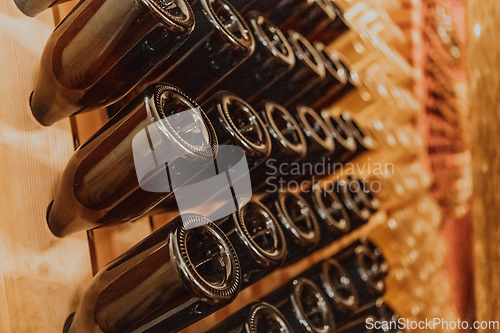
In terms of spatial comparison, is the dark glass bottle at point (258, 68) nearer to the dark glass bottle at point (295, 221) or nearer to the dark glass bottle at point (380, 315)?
the dark glass bottle at point (295, 221)

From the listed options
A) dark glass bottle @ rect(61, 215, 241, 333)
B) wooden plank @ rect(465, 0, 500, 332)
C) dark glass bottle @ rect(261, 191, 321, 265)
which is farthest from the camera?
wooden plank @ rect(465, 0, 500, 332)

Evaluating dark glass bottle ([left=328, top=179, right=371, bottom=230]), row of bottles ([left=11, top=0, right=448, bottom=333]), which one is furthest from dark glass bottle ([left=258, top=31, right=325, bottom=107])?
dark glass bottle ([left=328, top=179, right=371, bottom=230])

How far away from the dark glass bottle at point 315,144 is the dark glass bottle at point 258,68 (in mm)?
110

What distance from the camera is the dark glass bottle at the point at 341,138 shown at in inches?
27.2

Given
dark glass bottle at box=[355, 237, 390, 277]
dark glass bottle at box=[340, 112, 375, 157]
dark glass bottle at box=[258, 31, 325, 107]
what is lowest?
dark glass bottle at box=[355, 237, 390, 277]

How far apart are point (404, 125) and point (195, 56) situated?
3.27ft

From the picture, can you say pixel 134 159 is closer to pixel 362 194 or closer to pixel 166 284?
pixel 166 284

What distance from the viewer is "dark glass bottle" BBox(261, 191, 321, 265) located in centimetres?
53

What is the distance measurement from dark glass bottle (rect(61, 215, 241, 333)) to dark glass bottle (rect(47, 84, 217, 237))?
0.13 ft

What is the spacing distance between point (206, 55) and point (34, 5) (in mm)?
185

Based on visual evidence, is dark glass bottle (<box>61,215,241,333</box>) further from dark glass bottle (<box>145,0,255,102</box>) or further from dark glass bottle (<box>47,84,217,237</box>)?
dark glass bottle (<box>145,0,255,102</box>)

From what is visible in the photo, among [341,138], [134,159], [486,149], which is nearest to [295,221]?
[341,138]

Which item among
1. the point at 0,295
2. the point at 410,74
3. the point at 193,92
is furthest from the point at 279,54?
the point at 410,74

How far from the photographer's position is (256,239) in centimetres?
48
